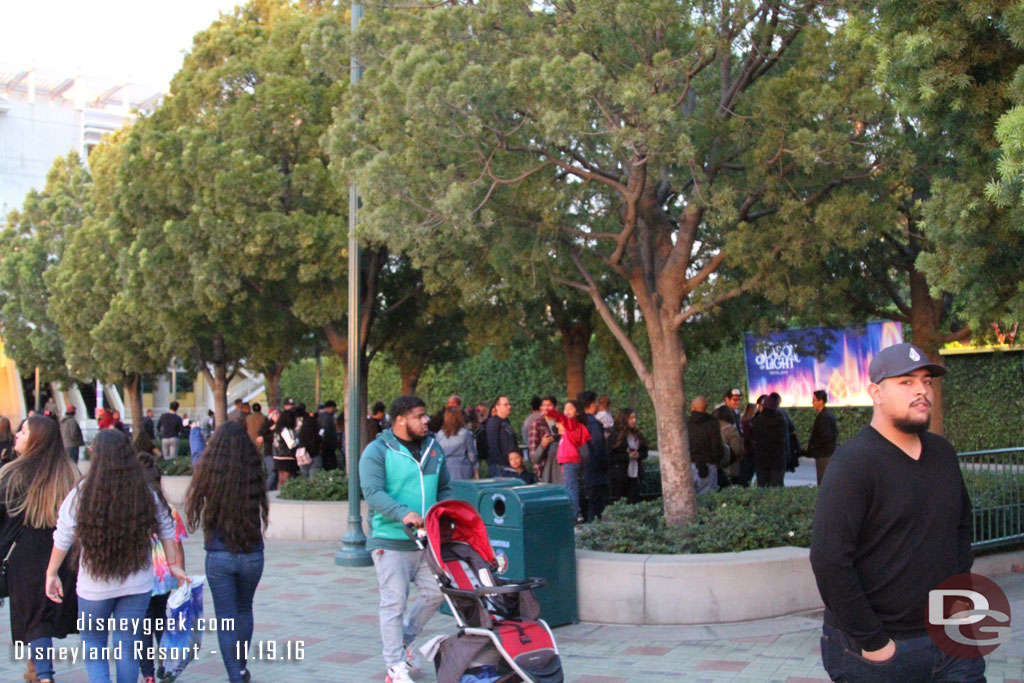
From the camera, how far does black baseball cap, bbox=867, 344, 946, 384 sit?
139 inches

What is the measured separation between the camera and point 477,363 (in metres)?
37.1

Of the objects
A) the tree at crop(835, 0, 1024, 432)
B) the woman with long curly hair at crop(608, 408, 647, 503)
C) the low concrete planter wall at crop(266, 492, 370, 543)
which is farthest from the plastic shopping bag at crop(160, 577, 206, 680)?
the woman with long curly hair at crop(608, 408, 647, 503)

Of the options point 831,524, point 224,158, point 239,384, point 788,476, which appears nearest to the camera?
point 831,524

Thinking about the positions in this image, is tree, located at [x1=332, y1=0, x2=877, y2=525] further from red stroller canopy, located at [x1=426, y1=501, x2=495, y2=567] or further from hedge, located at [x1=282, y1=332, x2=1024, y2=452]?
hedge, located at [x1=282, y1=332, x2=1024, y2=452]

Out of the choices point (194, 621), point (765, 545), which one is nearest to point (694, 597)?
point (765, 545)

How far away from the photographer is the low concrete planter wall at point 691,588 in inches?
313

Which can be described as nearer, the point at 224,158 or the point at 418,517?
the point at 418,517

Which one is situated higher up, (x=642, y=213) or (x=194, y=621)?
(x=642, y=213)

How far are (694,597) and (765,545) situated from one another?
120 centimetres

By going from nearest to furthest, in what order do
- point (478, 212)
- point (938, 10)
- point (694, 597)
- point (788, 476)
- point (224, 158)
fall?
point (938, 10), point (694, 597), point (478, 212), point (224, 158), point (788, 476)

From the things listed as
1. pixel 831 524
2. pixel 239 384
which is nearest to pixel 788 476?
pixel 831 524

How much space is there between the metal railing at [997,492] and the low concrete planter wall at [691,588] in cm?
271

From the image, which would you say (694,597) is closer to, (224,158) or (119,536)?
(119,536)

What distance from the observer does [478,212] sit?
1004cm
